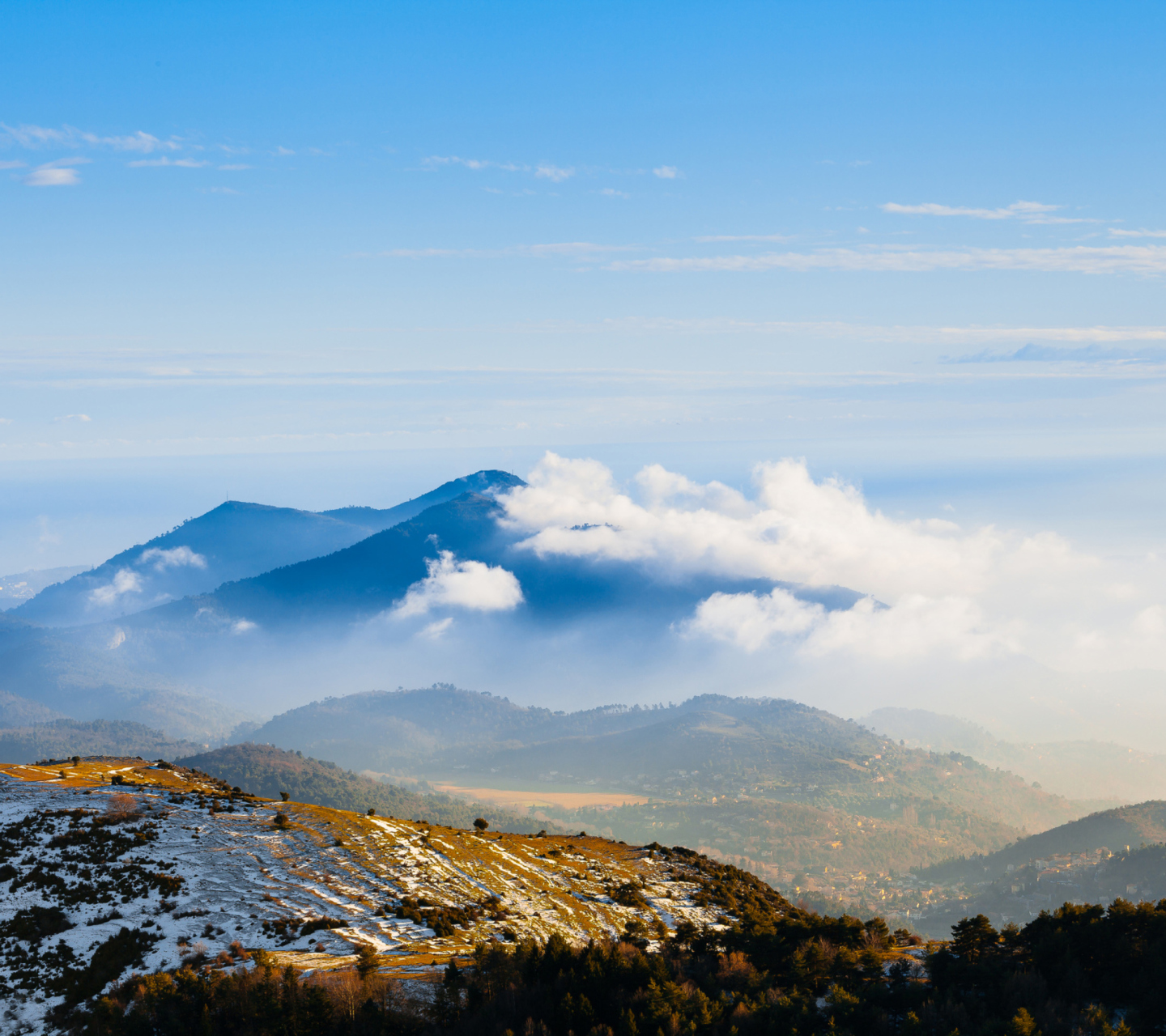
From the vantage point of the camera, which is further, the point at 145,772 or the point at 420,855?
the point at 145,772

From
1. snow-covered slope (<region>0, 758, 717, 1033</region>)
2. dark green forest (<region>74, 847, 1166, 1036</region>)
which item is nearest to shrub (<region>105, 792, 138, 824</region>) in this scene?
snow-covered slope (<region>0, 758, 717, 1033</region>)

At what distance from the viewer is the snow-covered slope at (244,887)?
50.3 metres

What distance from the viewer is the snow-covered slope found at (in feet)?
165

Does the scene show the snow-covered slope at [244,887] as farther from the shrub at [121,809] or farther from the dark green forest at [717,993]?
the dark green forest at [717,993]

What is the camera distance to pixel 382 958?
52.1 meters

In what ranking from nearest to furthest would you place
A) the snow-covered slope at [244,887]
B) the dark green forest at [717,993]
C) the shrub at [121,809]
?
the dark green forest at [717,993] → the snow-covered slope at [244,887] → the shrub at [121,809]

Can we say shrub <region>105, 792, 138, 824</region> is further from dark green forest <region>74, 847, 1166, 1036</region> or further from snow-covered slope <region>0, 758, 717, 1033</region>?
dark green forest <region>74, 847, 1166, 1036</region>

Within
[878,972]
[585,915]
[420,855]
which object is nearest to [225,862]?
[420,855]

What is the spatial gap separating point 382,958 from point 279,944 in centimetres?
670

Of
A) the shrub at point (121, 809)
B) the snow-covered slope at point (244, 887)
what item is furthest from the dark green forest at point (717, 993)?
the shrub at point (121, 809)

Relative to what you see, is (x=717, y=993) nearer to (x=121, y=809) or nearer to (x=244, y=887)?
(x=244, y=887)

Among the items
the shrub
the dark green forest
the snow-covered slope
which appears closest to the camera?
the dark green forest

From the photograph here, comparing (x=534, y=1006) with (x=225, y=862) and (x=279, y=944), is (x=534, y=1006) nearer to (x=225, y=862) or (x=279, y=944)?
(x=279, y=944)

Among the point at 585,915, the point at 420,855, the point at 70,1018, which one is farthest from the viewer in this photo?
the point at 420,855
